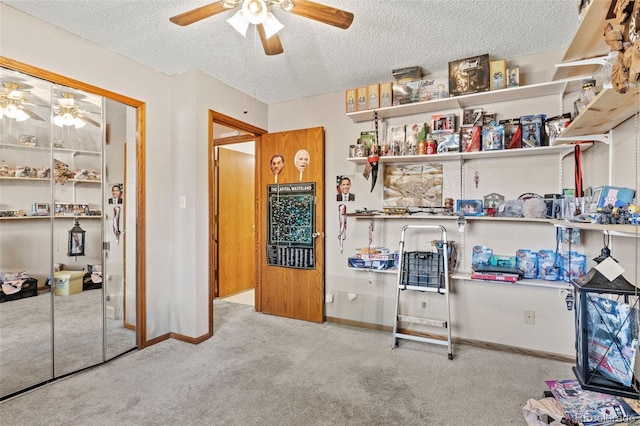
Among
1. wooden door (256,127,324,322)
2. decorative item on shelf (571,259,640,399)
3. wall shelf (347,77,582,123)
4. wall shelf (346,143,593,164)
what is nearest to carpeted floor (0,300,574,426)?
wooden door (256,127,324,322)

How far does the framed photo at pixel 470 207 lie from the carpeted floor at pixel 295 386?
3.99 feet

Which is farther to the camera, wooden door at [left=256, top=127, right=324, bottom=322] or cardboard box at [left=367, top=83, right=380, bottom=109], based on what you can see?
wooden door at [left=256, top=127, right=324, bottom=322]

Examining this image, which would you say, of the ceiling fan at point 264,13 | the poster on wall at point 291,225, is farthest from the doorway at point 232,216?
the ceiling fan at point 264,13

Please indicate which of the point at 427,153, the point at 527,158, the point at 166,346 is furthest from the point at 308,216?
the point at 527,158

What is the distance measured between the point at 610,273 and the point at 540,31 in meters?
1.92

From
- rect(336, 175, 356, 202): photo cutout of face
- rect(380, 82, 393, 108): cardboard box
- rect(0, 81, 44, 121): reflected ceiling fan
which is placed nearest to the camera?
rect(0, 81, 44, 121): reflected ceiling fan

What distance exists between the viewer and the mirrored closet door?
207cm

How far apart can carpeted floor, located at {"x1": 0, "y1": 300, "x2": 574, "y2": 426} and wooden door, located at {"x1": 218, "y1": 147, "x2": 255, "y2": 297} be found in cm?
173

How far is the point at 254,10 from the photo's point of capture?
1677mm

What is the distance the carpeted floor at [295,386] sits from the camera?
189 cm

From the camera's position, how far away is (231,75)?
10.1 feet

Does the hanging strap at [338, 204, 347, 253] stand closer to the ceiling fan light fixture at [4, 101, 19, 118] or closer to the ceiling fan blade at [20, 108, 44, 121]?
the ceiling fan blade at [20, 108, 44, 121]

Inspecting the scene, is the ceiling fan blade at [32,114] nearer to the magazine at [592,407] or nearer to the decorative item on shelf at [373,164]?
the decorative item on shelf at [373,164]

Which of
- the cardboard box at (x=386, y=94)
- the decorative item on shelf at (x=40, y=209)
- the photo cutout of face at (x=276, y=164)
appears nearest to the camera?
the decorative item on shelf at (x=40, y=209)
